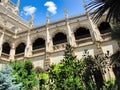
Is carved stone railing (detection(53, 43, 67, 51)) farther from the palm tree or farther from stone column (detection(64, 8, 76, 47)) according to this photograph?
the palm tree

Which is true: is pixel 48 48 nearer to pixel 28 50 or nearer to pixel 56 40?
pixel 56 40

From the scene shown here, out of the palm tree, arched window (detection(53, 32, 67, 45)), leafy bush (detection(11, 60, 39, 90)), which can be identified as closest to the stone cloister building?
arched window (detection(53, 32, 67, 45))

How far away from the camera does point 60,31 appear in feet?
69.6

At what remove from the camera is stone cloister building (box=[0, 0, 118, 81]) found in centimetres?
1805

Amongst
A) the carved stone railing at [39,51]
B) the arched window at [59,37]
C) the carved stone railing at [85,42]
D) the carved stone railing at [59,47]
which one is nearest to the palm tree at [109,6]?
the carved stone railing at [85,42]

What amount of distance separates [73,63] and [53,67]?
1.88 meters

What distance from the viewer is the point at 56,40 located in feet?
72.7

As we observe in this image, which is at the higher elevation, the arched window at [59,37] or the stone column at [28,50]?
the arched window at [59,37]

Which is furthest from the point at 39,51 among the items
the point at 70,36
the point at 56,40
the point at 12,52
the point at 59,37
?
the point at 70,36

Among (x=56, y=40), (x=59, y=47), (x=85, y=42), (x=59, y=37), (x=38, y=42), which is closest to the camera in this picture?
(x=85, y=42)

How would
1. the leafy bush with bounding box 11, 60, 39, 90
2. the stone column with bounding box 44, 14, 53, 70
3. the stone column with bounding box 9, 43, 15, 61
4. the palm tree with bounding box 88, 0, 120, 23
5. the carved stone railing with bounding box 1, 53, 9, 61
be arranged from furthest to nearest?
the stone column with bounding box 9, 43, 15, 61 → the carved stone railing with bounding box 1, 53, 9, 61 → the stone column with bounding box 44, 14, 53, 70 → the leafy bush with bounding box 11, 60, 39, 90 → the palm tree with bounding box 88, 0, 120, 23

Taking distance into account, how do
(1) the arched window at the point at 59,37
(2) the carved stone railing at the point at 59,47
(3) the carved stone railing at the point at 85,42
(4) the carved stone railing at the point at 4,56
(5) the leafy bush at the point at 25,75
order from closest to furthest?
1. (5) the leafy bush at the point at 25,75
2. (3) the carved stone railing at the point at 85,42
3. (2) the carved stone railing at the point at 59,47
4. (4) the carved stone railing at the point at 4,56
5. (1) the arched window at the point at 59,37

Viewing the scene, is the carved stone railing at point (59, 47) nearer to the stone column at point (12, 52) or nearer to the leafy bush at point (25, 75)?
the leafy bush at point (25, 75)

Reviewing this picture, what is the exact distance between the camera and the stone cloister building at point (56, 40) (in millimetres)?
18048
